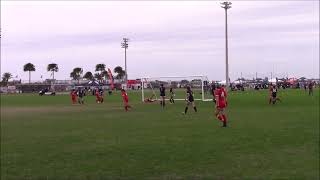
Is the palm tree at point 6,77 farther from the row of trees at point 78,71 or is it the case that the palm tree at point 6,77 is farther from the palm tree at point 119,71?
the palm tree at point 119,71

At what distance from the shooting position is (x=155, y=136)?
60.6ft

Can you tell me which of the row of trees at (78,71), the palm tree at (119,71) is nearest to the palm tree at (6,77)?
the row of trees at (78,71)

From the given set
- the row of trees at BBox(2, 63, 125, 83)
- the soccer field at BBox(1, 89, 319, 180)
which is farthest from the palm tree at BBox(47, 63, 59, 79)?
the soccer field at BBox(1, 89, 319, 180)

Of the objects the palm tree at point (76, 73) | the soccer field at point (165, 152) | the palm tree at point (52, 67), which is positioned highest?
the palm tree at point (52, 67)

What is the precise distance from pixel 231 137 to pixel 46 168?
23.9ft

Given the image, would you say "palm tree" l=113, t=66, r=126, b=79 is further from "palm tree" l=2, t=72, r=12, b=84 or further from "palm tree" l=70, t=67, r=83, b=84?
"palm tree" l=2, t=72, r=12, b=84

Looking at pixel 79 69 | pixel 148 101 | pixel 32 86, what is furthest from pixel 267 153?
pixel 79 69

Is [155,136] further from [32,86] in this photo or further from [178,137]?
[32,86]

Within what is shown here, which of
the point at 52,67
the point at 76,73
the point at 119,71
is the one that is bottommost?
the point at 76,73

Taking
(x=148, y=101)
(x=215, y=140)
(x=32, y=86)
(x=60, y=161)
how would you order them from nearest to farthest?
(x=60, y=161), (x=215, y=140), (x=148, y=101), (x=32, y=86)

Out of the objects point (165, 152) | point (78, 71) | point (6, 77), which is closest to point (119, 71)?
point (78, 71)

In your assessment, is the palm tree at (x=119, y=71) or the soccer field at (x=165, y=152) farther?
the palm tree at (x=119, y=71)

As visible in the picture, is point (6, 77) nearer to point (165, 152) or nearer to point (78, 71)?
point (78, 71)

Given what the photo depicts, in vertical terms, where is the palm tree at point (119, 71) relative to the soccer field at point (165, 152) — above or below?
above
